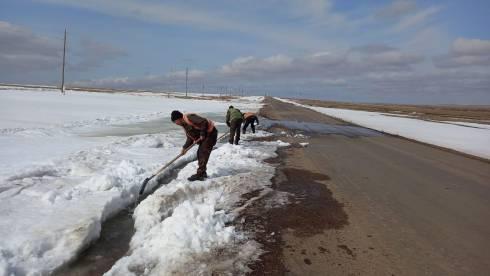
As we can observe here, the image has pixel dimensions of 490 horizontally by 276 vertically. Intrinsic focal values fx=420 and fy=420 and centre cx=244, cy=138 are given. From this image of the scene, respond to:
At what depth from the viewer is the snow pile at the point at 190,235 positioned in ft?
14.0

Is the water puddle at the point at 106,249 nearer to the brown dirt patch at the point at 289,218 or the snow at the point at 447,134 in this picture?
the brown dirt patch at the point at 289,218

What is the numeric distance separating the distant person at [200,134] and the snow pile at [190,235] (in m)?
0.31

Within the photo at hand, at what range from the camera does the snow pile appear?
4.27 metres

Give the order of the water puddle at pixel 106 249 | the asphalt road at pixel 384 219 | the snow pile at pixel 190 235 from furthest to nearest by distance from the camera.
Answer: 1. the asphalt road at pixel 384 219
2. the water puddle at pixel 106 249
3. the snow pile at pixel 190 235

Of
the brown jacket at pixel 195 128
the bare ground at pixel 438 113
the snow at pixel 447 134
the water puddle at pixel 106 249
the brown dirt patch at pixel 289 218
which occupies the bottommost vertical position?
the water puddle at pixel 106 249

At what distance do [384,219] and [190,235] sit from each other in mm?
3071

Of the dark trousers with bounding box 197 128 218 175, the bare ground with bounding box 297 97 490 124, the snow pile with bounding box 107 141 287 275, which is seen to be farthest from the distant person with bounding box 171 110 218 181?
the bare ground with bounding box 297 97 490 124

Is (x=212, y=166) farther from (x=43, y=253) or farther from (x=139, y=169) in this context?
(x=43, y=253)

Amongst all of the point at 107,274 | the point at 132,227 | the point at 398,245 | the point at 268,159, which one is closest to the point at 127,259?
the point at 107,274

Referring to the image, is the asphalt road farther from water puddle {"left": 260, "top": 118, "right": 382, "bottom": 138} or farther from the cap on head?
water puddle {"left": 260, "top": 118, "right": 382, "bottom": 138}

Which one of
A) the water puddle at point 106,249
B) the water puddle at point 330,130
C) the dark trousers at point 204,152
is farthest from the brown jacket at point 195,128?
the water puddle at point 330,130

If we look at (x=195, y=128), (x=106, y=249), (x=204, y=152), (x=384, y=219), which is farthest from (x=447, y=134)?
(x=106, y=249)

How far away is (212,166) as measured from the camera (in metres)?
9.60

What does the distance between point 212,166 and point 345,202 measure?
3446 mm
